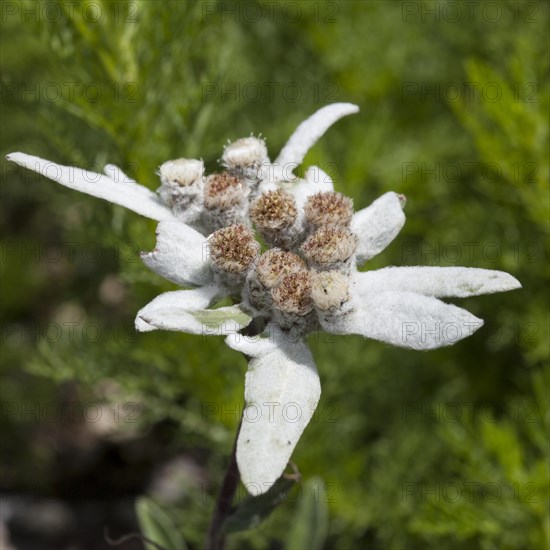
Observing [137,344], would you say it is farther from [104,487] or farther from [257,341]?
[257,341]

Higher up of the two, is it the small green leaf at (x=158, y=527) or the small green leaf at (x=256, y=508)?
the small green leaf at (x=256, y=508)

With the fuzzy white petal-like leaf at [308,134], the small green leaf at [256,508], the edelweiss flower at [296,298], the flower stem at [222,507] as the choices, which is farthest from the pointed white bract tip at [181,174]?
the small green leaf at [256,508]

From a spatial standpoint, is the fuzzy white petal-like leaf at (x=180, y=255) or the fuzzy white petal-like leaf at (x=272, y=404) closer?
the fuzzy white petal-like leaf at (x=272, y=404)

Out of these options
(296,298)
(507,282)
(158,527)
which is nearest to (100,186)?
(296,298)

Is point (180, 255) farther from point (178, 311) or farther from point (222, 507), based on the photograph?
point (222, 507)

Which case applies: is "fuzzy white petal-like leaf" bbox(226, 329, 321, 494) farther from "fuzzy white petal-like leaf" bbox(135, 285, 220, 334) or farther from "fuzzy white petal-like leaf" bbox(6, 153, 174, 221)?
"fuzzy white petal-like leaf" bbox(6, 153, 174, 221)

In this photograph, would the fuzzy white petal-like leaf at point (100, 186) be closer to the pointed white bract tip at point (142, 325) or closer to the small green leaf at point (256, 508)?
the pointed white bract tip at point (142, 325)
